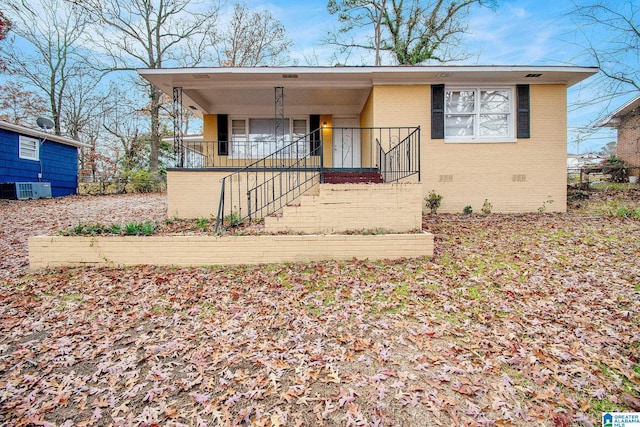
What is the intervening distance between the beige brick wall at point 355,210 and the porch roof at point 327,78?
4.30 m

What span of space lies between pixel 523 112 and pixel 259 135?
27.7 ft

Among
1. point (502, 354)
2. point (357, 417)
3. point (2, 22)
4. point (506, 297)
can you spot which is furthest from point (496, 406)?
point (2, 22)

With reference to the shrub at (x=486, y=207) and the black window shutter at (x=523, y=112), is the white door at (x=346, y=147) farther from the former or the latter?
the black window shutter at (x=523, y=112)

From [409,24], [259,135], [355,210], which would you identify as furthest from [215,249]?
[409,24]

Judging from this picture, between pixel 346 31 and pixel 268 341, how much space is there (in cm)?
2037

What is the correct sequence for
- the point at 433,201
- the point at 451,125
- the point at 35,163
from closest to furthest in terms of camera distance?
1. the point at 433,201
2. the point at 451,125
3. the point at 35,163

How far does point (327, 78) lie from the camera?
28.8ft

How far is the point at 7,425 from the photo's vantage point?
2.23 meters

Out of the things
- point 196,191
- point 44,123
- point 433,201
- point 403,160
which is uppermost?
point 44,123

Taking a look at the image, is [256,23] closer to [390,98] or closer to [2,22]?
[2,22]

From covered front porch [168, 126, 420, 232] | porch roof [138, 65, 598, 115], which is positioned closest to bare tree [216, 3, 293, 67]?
porch roof [138, 65, 598, 115]

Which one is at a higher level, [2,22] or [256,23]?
[256,23]

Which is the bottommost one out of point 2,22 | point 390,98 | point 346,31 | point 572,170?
point 572,170
